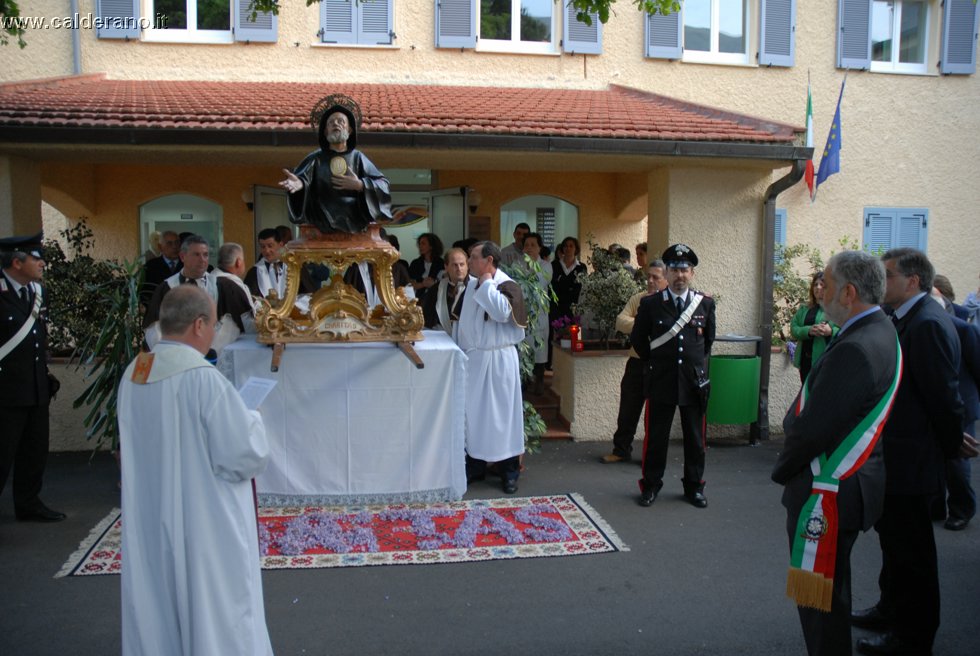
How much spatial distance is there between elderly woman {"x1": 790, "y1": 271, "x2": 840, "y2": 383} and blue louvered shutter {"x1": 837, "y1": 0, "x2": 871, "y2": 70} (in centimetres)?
625

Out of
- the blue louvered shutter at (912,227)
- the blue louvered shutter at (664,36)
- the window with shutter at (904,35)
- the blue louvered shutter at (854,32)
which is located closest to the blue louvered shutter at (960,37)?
the window with shutter at (904,35)

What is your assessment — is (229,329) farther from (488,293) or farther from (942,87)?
(942,87)

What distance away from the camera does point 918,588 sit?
3781mm

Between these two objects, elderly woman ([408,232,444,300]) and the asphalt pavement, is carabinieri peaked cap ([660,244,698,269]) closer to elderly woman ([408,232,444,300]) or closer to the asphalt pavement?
the asphalt pavement

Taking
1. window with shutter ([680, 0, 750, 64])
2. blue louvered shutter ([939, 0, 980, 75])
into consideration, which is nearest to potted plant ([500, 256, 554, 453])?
window with shutter ([680, 0, 750, 64])

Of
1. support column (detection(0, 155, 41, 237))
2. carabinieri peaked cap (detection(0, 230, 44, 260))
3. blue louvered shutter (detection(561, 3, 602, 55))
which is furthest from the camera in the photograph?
blue louvered shutter (detection(561, 3, 602, 55))

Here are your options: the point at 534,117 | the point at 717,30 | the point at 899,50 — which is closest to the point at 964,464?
the point at 534,117

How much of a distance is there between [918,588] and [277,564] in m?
3.48

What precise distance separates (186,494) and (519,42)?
9654 millimetres

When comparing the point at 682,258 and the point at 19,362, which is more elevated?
the point at 682,258

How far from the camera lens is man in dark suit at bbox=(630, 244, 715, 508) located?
6.07 m

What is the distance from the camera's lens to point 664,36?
37.3ft

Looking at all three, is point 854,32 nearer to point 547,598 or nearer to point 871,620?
point 871,620

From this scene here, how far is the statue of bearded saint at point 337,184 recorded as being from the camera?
220 inches
